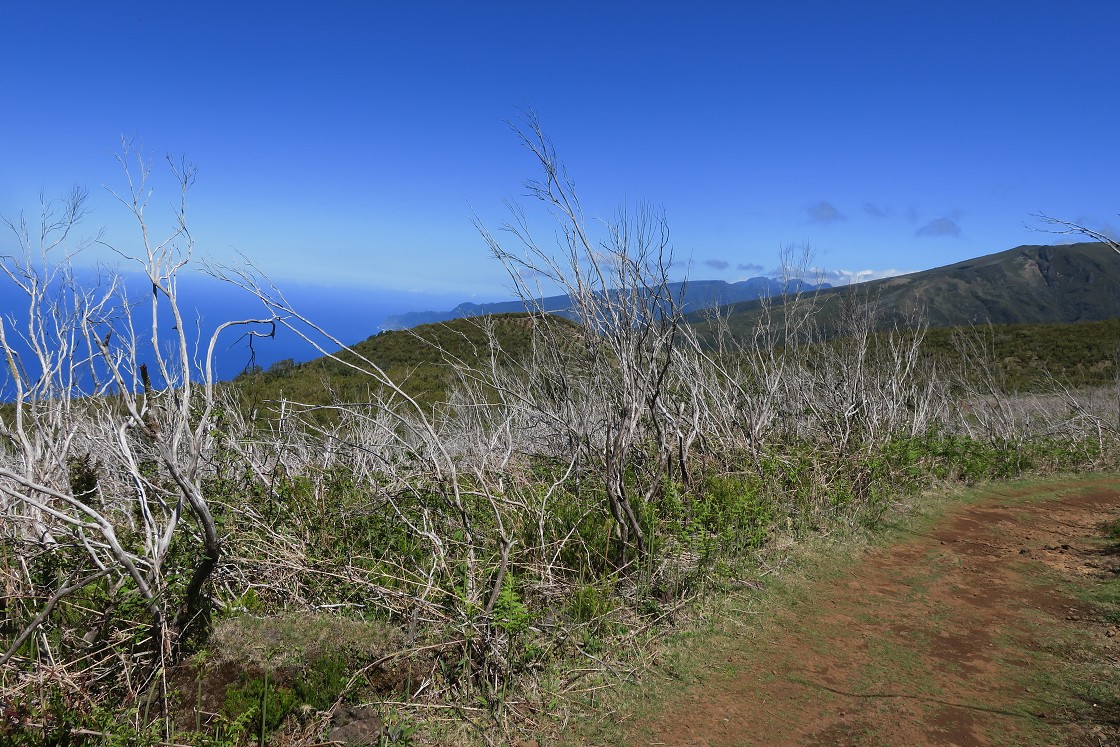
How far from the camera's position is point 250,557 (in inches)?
167

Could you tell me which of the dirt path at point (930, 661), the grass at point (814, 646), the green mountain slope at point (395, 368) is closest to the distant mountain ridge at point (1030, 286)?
the green mountain slope at point (395, 368)

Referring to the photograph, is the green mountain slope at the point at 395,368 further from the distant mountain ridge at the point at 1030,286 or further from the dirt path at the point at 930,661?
the distant mountain ridge at the point at 1030,286

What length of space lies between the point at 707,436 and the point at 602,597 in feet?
11.6

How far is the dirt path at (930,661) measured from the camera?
139 inches

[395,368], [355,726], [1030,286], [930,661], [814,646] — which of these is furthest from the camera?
[1030,286]

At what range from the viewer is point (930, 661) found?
427 cm

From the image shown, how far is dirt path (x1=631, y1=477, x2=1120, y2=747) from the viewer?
11.6 feet

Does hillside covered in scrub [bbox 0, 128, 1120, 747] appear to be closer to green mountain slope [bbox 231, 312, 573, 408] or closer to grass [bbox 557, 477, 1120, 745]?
grass [bbox 557, 477, 1120, 745]

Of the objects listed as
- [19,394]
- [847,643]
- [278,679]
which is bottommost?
[847,643]

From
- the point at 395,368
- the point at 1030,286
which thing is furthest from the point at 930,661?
the point at 1030,286

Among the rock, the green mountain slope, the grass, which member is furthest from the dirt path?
the green mountain slope

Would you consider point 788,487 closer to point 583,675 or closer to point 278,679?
point 583,675

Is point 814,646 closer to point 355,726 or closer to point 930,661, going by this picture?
point 930,661

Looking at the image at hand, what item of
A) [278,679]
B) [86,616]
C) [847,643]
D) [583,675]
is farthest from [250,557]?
[847,643]
